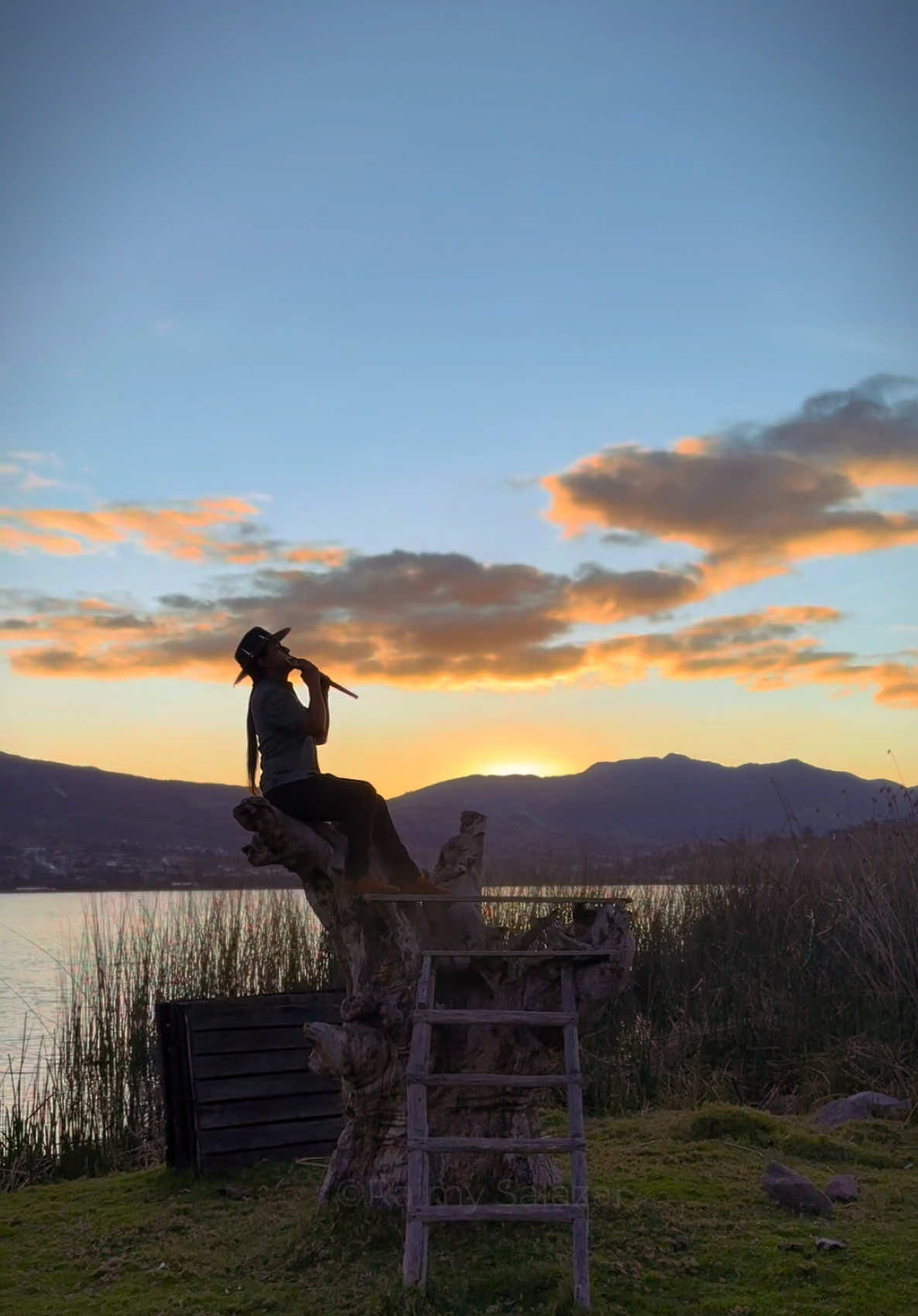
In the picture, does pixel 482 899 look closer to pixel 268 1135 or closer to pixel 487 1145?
pixel 487 1145

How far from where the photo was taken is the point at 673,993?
11289mm

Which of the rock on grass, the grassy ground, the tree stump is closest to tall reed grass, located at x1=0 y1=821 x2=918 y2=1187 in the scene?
the grassy ground

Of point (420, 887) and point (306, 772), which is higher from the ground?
point (306, 772)

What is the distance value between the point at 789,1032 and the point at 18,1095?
6456 mm

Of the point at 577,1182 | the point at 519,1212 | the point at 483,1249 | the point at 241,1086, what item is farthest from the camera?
the point at 241,1086

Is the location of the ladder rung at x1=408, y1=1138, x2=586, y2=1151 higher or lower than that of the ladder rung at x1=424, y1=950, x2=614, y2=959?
lower

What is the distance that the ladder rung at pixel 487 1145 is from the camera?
4.97 meters

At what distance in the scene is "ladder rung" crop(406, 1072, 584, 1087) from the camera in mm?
5180

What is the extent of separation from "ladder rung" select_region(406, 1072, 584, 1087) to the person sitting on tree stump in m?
1.09

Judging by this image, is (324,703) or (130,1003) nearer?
(324,703)

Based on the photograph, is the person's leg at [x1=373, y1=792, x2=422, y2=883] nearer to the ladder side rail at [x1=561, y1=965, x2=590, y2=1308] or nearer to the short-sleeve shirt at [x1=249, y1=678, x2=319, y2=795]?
the short-sleeve shirt at [x1=249, y1=678, x2=319, y2=795]

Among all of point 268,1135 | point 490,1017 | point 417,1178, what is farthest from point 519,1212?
point 268,1135

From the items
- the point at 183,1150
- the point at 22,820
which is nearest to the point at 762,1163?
the point at 183,1150

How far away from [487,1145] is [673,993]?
6707mm
